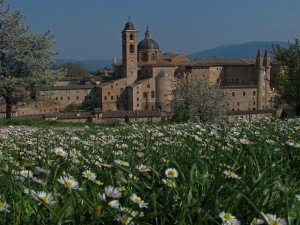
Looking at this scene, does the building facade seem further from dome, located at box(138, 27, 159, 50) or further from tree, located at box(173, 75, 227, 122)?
tree, located at box(173, 75, 227, 122)

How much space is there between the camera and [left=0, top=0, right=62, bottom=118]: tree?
2012cm

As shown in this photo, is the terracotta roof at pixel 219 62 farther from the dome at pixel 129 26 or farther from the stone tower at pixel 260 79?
the dome at pixel 129 26

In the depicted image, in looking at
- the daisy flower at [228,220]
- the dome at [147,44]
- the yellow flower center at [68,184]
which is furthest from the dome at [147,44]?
the daisy flower at [228,220]

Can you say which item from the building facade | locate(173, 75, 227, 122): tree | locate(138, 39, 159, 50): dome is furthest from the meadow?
locate(138, 39, 159, 50): dome

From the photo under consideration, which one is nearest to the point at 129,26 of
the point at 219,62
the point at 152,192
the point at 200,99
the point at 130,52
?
the point at 130,52

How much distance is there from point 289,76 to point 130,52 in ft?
215

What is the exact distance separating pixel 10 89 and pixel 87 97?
231 feet

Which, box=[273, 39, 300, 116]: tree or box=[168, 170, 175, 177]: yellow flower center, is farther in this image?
box=[273, 39, 300, 116]: tree

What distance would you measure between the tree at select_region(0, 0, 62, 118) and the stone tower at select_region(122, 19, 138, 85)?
6360 cm

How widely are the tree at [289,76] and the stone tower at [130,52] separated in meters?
Answer: 63.3

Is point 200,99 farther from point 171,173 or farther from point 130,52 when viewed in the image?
point 130,52

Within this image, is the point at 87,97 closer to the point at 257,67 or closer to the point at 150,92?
the point at 150,92

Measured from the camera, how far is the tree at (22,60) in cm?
2012

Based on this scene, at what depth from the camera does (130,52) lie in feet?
280
